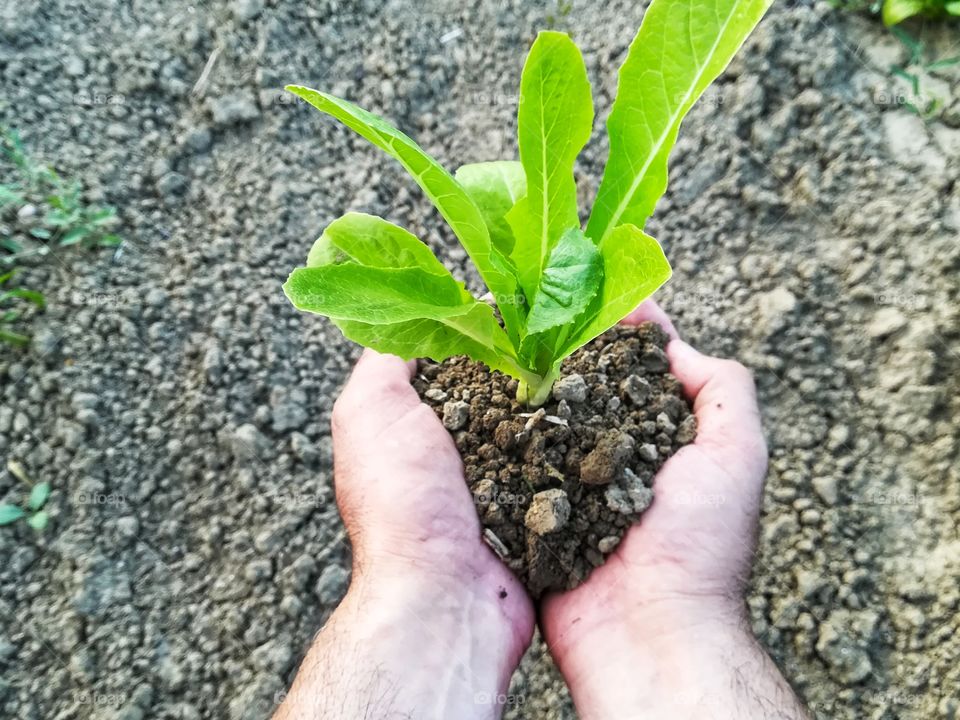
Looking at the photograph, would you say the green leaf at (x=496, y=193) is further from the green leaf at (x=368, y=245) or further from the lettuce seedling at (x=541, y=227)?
the green leaf at (x=368, y=245)

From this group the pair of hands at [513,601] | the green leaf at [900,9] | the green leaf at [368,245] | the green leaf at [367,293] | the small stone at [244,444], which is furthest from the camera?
the green leaf at [900,9]

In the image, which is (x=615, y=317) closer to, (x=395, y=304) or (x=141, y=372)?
(x=395, y=304)

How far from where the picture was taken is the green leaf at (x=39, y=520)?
5.15 feet

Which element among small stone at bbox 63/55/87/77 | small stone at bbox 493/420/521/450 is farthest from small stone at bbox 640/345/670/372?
small stone at bbox 63/55/87/77

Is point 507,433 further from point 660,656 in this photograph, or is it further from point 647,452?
point 660,656

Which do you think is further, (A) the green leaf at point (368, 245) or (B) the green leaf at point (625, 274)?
(A) the green leaf at point (368, 245)

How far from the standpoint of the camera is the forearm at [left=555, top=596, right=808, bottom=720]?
3.69 feet

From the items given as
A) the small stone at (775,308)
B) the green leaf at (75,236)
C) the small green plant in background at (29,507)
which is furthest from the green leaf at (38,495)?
the small stone at (775,308)

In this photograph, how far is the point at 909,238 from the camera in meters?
1.71

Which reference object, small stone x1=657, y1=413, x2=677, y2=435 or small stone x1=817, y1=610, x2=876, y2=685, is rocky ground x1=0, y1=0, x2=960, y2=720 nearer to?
small stone x1=817, y1=610, x2=876, y2=685

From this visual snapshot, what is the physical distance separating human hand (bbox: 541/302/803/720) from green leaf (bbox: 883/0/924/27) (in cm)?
130

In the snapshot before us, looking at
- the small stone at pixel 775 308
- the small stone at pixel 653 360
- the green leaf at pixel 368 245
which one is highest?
the green leaf at pixel 368 245

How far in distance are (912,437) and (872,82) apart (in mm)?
956

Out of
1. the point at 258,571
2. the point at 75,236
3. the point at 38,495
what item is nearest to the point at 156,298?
the point at 75,236
